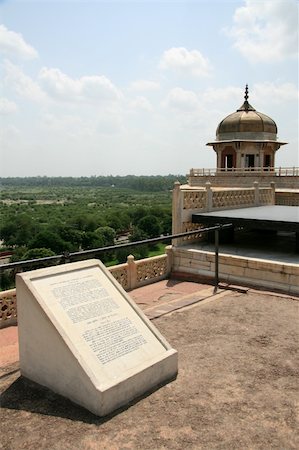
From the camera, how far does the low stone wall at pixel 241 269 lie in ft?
30.3

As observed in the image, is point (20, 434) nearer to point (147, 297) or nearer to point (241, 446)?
point (241, 446)

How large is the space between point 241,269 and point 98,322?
5706 mm

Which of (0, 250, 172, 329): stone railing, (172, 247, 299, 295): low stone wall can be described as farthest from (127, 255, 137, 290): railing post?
(172, 247, 299, 295): low stone wall

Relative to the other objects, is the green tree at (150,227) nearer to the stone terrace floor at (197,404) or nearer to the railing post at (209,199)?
the railing post at (209,199)

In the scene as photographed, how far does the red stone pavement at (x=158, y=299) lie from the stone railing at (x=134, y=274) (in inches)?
7.5

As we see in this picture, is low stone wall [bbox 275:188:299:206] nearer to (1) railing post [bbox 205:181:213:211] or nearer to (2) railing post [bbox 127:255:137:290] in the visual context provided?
(1) railing post [bbox 205:181:213:211]

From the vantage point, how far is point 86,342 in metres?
4.73

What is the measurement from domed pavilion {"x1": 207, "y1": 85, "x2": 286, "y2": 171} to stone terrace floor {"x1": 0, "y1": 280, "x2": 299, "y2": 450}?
21885 mm

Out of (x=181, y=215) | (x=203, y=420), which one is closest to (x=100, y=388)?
(x=203, y=420)

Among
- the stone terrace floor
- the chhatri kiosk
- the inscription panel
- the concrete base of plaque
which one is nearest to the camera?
the stone terrace floor

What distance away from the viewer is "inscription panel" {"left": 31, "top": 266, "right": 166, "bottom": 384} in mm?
4637

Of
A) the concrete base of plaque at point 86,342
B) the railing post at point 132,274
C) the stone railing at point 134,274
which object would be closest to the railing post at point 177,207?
the stone railing at point 134,274

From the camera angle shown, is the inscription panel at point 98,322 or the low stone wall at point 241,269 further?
the low stone wall at point 241,269

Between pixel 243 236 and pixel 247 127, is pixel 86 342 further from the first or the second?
pixel 247 127
